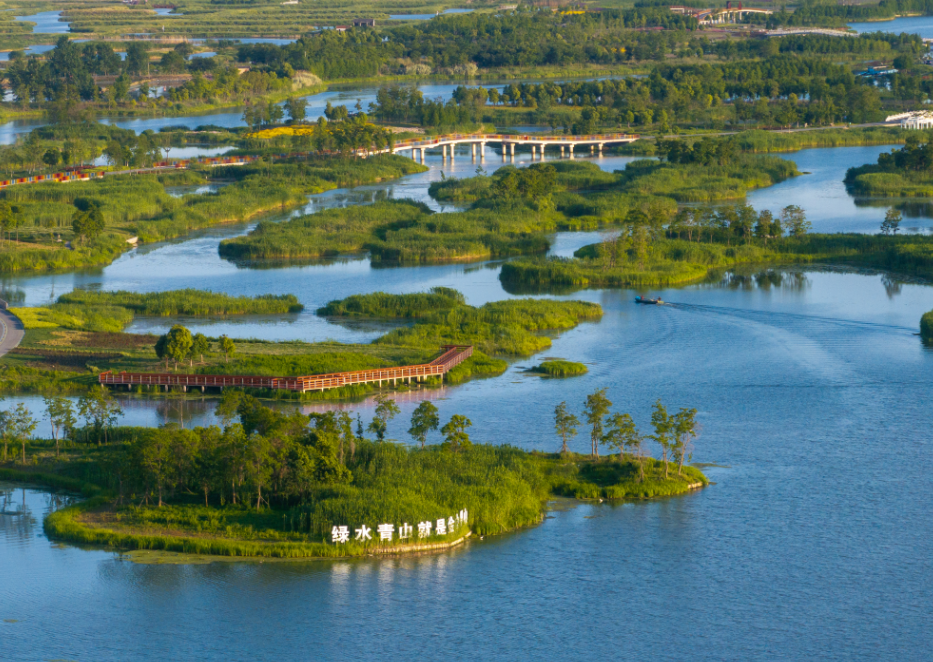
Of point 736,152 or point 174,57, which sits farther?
point 174,57

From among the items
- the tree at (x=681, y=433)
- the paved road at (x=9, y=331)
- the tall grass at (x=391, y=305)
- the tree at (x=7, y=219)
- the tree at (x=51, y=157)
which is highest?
the tree at (x=51, y=157)

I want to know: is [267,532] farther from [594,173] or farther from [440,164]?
[440,164]

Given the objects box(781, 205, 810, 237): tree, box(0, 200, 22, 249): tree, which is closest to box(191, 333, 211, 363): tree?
box(0, 200, 22, 249): tree

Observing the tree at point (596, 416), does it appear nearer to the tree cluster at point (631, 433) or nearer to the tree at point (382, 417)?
the tree cluster at point (631, 433)

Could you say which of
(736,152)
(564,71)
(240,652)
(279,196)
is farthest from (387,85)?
(240,652)

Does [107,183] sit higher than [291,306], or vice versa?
[107,183]

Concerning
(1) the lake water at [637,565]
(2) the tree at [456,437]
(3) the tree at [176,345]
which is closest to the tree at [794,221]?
(1) the lake water at [637,565]

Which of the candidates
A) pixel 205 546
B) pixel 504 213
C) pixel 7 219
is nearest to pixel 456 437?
pixel 205 546
